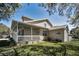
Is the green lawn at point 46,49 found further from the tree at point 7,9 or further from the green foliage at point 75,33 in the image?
the tree at point 7,9

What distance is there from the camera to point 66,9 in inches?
122

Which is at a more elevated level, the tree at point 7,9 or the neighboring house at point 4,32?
the tree at point 7,9

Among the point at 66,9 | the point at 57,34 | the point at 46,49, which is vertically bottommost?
the point at 46,49

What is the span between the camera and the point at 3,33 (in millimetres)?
3088

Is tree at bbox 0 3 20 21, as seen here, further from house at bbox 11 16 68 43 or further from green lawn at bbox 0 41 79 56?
green lawn at bbox 0 41 79 56

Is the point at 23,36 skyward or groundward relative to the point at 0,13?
groundward

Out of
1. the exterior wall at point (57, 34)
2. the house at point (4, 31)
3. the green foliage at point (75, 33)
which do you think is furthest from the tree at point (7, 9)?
the green foliage at point (75, 33)

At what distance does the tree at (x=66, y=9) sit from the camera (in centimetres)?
306

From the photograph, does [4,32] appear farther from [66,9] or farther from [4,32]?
[66,9]

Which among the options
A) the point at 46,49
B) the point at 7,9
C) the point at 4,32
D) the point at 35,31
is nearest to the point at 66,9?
the point at 35,31

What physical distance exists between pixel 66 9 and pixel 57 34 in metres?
0.42

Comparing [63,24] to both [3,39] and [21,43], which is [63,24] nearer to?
[21,43]

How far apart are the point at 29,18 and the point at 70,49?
2.63 feet

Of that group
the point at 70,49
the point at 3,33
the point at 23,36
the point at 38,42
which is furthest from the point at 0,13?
the point at 70,49
